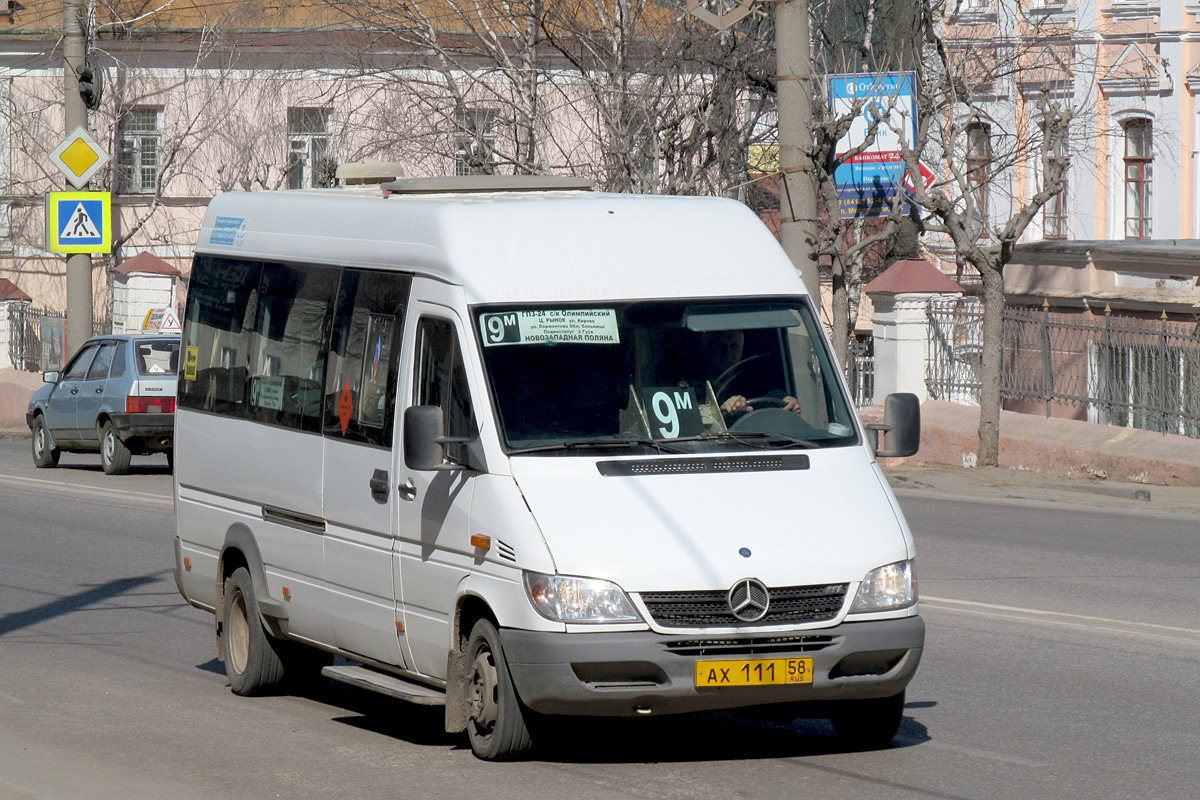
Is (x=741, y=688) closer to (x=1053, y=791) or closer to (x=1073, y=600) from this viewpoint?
(x=1053, y=791)

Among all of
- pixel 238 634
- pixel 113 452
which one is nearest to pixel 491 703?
pixel 238 634

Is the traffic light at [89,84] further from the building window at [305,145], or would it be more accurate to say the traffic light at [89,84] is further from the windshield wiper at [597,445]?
the windshield wiper at [597,445]

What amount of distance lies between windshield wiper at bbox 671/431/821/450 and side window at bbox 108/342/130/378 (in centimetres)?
1693

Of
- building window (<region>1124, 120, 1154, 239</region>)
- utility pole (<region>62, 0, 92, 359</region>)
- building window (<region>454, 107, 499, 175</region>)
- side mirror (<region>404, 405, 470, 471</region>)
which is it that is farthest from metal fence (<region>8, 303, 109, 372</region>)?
side mirror (<region>404, 405, 470, 471</region>)

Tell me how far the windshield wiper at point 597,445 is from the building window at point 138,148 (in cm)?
3925

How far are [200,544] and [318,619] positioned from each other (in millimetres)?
1577

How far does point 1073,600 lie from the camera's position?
12078mm

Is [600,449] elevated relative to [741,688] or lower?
elevated

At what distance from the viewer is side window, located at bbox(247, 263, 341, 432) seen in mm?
8805

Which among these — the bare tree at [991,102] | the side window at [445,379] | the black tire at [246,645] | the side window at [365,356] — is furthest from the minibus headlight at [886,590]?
the bare tree at [991,102]

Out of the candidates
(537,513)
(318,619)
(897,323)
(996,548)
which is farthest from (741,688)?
(897,323)

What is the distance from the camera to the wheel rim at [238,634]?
30.9 feet

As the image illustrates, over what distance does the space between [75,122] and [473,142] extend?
6885 millimetres

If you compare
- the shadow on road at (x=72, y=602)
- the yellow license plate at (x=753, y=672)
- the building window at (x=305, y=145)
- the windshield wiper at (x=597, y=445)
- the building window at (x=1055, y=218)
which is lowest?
the shadow on road at (x=72, y=602)
